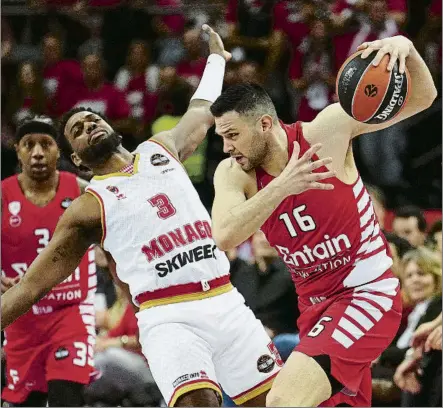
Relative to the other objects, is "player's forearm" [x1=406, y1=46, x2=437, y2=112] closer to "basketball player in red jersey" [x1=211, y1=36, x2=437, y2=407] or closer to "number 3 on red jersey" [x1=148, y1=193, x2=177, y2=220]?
"basketball player in red jersey" [x1=211, y1=36, x2=437, y2=407]

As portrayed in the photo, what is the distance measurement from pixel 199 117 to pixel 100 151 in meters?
0.89

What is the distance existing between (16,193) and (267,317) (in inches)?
102

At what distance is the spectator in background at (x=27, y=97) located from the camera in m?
12.0

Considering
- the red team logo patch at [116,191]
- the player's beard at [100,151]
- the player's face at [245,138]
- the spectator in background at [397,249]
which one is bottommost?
the spectator in background at [397,249]

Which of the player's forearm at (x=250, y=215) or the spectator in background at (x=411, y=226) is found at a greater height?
the player's forearm at (x=250, y=215)

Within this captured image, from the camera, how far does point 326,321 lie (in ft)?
17.4

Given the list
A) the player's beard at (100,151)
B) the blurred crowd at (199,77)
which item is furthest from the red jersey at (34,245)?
the blurred crowd at (199,77)

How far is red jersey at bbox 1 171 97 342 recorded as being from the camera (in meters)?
7.40

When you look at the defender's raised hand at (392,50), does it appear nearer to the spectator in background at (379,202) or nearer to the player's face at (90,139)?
the player's face at (90,139)

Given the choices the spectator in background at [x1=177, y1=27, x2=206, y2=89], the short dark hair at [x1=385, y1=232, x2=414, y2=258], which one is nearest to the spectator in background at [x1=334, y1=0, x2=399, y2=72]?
the spectator in background at [x1=177, y1=27, x2=206, y2=89]

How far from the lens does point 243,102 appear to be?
5410 millimetres

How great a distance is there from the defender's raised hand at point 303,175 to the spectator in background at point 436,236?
12.8 feet

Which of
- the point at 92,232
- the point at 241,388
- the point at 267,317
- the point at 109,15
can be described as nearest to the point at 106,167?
the point at 92,232

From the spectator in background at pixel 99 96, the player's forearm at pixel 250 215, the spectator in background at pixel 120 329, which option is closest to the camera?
the player's forearm at pixel 250 215
